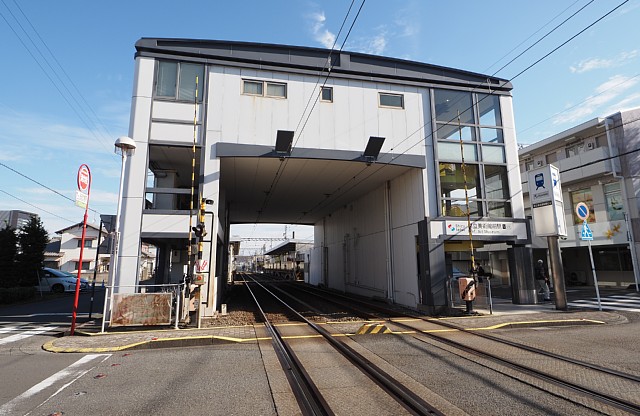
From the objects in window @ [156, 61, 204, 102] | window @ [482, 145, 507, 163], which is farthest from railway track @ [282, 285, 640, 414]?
window @ [156, 61, 204, 102]

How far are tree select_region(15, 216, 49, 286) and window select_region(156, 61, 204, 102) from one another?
57.6 feet

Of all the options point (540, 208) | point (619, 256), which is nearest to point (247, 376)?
point (540, 208)

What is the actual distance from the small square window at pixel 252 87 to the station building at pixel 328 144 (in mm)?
39

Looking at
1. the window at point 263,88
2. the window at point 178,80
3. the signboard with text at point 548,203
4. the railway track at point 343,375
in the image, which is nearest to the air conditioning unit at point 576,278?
the signboard with text at point 548,203

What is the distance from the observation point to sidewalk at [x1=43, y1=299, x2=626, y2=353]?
7930 mm

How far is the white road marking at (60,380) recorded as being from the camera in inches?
180

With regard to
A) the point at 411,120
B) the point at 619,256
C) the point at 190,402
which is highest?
the point at 411,120

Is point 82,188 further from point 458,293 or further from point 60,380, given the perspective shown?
point 458,293

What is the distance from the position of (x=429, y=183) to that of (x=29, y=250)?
2509 cm

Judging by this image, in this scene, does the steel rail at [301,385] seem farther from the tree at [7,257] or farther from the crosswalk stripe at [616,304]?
the tree at [7,257]

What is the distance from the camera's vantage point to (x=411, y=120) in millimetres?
14070

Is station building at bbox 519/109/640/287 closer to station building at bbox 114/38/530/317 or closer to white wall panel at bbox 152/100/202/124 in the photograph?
station building at bbox 114/38/530/317

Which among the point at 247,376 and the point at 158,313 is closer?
the point at 247,376

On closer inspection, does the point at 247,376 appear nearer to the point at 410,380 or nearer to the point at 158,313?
the point at 410,380
